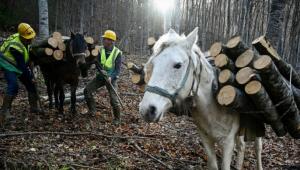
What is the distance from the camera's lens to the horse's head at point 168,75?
344cm

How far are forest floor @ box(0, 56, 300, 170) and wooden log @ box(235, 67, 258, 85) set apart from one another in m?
2.04

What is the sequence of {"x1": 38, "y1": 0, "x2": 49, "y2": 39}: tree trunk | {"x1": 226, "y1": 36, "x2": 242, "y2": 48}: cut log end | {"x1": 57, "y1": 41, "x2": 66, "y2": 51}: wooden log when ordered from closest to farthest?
1. {"x1": 226, "y1": 36, "x2": 242, "y2": 48}: cut log end
2. {"x1": 57, "y1": 41, "x2": 66, "y2": 51}: wooden log
3. {"x1": 38, "y1": 0, "x2": 49, "y2": 39}: tree trunk

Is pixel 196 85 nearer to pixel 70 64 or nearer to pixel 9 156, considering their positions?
pixel 9 156

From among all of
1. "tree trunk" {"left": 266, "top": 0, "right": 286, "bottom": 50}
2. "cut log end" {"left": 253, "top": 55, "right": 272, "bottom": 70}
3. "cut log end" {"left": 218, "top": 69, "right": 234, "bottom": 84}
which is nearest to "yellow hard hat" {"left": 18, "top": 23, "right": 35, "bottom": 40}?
"cut log end" {"left": 218, "top": 69, "right": 234, "bottom": 84}

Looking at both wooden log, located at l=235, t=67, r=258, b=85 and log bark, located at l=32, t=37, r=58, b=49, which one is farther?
log bark, located at l=32, t=37, r=58, b=49

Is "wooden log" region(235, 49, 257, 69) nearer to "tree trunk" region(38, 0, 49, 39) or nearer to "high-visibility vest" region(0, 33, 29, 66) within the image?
"high-visibility vest" region(0, 33, 29, 66)

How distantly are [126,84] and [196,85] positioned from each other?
8.61m

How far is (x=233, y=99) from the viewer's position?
3.97 meters

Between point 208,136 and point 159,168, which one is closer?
point 208,136

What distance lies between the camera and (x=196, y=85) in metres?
4.05

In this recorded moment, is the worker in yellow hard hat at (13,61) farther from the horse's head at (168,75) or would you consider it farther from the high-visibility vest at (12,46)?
the horse's head at (168,75)

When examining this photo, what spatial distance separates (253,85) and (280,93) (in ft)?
1.61

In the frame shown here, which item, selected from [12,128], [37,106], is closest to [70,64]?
[37,106]

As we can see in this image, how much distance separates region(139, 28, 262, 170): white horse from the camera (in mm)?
3500
